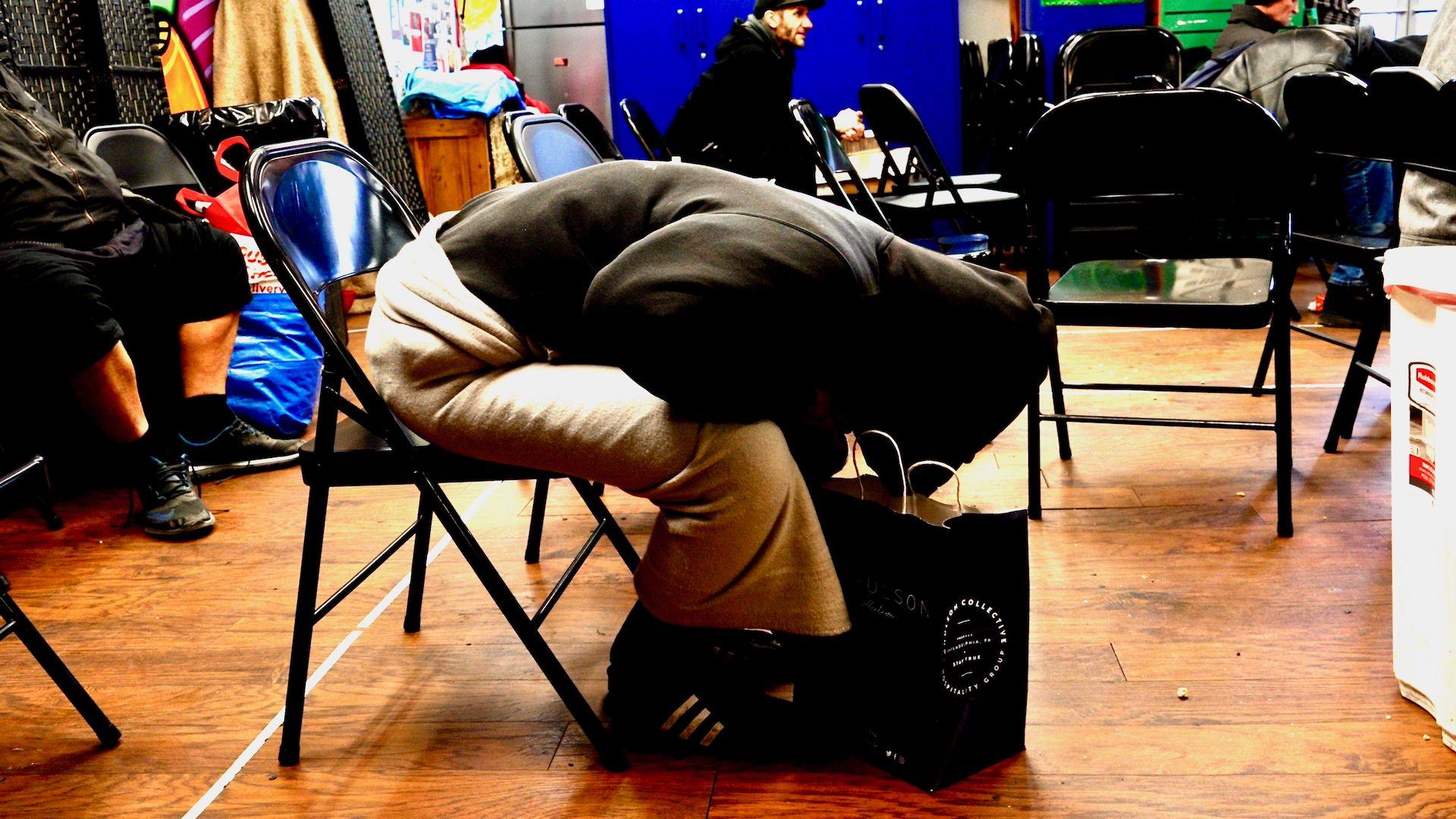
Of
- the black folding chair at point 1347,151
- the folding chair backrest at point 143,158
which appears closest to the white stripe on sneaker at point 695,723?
the black folding chair at point 1347,151

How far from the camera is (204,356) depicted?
2.96 m

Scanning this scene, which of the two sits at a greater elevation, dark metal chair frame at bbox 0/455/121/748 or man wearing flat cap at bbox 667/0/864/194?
man wearing flat cap at bbox 667/0/864/194

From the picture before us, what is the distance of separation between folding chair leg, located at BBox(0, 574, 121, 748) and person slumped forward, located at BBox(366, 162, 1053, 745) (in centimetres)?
65

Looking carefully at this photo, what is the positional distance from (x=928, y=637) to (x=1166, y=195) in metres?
1.45

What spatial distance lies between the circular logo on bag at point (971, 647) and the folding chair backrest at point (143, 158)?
294cm

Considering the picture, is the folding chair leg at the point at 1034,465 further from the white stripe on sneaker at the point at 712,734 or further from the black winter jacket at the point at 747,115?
the black winter jacket at the point at 747,115

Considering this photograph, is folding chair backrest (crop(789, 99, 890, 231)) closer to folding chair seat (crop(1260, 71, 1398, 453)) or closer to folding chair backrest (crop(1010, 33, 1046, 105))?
folding chair seat (crop(1260, 71, 1398, 453))

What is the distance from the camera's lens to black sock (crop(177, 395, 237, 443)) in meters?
2.98

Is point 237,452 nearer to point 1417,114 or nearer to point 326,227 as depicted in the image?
point 326,227

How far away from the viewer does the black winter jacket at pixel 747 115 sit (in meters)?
4.43

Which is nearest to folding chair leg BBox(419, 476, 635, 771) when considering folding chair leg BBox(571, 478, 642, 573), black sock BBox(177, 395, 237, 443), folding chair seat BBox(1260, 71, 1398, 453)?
folding chair leg BBox(571, 478, 642, 573)

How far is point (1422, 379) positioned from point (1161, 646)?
57 centimetres

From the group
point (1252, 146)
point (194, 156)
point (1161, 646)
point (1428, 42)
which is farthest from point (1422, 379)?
point (194, 156)

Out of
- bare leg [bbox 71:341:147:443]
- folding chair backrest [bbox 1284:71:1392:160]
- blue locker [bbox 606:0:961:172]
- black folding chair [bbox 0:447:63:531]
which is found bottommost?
bare leg [bbox 71:341:147:443]
